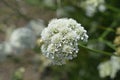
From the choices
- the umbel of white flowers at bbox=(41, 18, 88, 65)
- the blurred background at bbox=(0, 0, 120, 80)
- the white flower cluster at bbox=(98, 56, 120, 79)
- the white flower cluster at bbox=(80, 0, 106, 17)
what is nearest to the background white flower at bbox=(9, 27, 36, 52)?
the blurred background at bbox=(0, 0, 120, 80)

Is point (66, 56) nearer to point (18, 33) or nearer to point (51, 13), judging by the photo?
point (18, 33)

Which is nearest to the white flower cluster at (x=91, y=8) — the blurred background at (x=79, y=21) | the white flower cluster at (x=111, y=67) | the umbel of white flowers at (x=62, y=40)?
the blurred background at (x=79, y=21)

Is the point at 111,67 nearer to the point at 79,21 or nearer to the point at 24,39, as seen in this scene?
the point at 79,21

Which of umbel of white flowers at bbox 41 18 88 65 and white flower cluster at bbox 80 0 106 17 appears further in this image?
white flower cluster at bbox 80 0 106 17

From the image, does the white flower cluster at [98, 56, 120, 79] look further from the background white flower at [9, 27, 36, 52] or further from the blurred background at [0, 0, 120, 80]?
the background white flower at [9, 27, 36, 52]

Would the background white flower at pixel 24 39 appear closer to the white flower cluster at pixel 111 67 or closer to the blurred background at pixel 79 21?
the blurred background at pixel 79 21

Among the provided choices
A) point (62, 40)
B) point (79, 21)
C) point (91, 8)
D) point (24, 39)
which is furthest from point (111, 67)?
point (62, 40)
